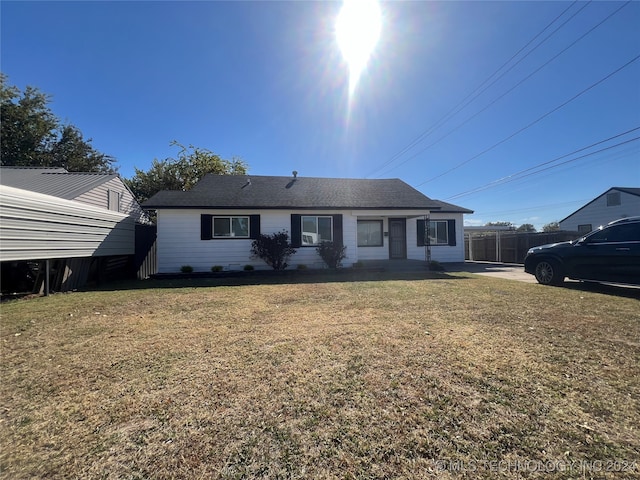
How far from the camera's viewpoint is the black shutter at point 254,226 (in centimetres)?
1227

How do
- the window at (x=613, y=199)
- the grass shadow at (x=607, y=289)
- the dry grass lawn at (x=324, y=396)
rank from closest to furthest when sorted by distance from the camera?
the dry grass lawn at (x=324, y=396), the grass shadow at (x=607, y=289), the window at (x=613, y=199)

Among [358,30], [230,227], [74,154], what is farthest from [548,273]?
[74,154]

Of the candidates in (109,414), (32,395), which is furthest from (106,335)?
(109,414)

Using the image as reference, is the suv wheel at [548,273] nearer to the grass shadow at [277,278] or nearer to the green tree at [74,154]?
the grass shadow at [277,278]

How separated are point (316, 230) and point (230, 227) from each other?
147 inches

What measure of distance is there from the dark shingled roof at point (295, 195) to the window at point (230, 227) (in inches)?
27.4

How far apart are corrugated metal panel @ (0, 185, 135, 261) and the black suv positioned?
1384 cm

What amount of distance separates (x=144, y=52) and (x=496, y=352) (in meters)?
13.1

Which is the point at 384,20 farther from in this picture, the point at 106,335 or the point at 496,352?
the point at 106,335

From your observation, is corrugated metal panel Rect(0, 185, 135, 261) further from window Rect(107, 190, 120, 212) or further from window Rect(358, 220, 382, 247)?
window Rect(358, 220, 382, 247)

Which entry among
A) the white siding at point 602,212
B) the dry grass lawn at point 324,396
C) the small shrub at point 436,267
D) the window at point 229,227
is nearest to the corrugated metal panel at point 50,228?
the dry grass lawn at point 324,396

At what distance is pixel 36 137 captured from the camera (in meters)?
25.4

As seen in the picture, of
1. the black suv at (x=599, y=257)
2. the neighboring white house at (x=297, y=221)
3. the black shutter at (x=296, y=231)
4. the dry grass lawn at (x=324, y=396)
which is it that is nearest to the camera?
the dry grass lawn at (x=324, y=396)

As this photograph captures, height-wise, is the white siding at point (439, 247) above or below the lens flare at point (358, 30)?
below
